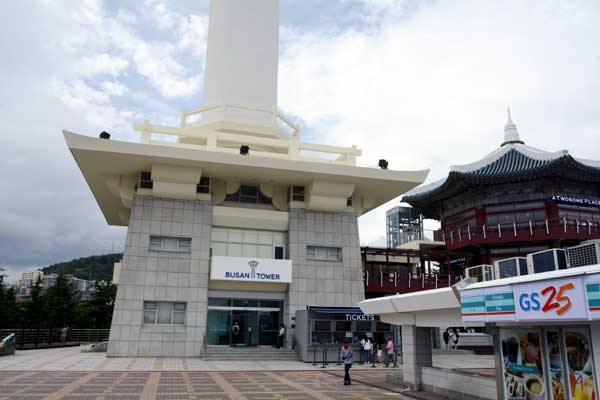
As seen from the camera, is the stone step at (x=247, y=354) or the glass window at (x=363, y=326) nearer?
the stone step at (x=247, y=354)

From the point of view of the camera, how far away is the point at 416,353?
16578 millimetres

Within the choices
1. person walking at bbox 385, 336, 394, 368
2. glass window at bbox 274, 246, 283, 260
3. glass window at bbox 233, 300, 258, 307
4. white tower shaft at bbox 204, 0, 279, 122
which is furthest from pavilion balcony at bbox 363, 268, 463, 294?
white tower shaft at bbox 204, 0, 279, 122

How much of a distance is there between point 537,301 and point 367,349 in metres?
17.6

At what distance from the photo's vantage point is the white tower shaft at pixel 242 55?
120 ft

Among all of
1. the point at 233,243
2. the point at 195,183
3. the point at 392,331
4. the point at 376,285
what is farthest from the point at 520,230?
the point at 195,183

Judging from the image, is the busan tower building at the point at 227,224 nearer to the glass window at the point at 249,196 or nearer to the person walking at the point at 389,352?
the glass window at the point at 249,196

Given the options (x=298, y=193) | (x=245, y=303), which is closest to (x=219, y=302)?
(x=245, y=303)

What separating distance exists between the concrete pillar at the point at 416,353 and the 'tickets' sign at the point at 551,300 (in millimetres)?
6681

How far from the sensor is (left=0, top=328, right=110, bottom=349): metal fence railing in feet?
105

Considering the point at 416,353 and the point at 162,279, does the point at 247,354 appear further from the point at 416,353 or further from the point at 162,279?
the point at 416,353

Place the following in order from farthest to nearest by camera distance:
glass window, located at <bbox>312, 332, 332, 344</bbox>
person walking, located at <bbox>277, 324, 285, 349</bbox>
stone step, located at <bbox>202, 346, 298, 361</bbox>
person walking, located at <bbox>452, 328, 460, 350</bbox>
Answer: person walking, located at <bbox>452, 328, 460, 350</bbox> < person walking, located at <bbox>277, 324, 285, 349</bbox> < glass window, located at <bbox>312, 332, 332, 344</bbox> < stone step, located at <bbox>202, 346, 298, 361</bbox>

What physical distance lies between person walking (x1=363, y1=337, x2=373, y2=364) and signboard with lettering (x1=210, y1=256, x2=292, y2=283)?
635 cm

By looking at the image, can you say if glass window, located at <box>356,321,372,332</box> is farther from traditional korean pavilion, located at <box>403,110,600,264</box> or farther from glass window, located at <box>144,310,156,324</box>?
traditional korean pavilion, located at <box>403,110,600,264</box>

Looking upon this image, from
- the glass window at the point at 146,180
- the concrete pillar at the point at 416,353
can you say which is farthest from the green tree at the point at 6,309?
the concrete pillar at the point at 416,353
